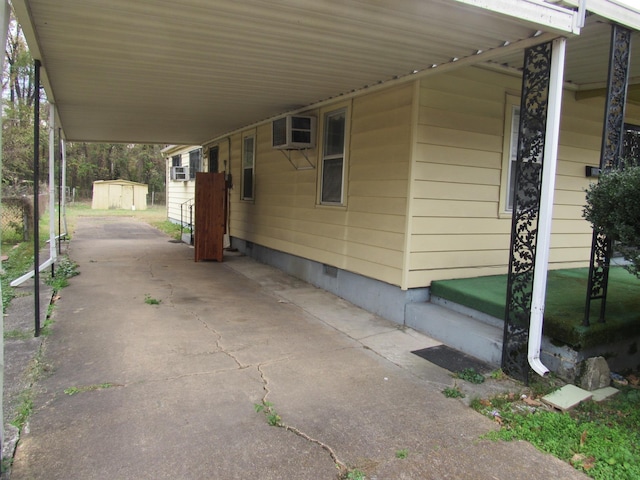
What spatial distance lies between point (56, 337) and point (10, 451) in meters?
1.89

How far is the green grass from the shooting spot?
242 centimetres

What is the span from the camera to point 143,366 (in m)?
3.50

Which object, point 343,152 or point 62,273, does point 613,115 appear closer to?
point 343,152

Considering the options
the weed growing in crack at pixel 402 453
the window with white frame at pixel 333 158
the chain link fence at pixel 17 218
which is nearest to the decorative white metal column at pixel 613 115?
the weed growing in crack at pixel 402 453

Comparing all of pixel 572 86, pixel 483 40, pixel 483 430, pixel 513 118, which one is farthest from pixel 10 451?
pixel 572 86

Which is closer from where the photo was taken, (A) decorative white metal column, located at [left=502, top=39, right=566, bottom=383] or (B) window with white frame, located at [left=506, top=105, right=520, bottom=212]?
(A) decorative white metal column, located at [left=502, top=39, right=566, bottom=383]

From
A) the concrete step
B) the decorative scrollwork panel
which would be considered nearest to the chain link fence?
the concrete step

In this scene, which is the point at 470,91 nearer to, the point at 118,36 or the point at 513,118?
the point at 513,118

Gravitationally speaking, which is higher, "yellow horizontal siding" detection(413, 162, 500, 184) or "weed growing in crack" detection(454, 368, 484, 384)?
"yellow horizontal siding" detection(413, 162, 500, 184)

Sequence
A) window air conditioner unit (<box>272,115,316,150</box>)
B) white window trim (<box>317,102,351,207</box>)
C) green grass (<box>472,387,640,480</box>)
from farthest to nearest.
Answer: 1. window air conditioner unit (<box>272,115,316,150</box>)
2. white window trim (<box>317,102,351,207</box>)
3. green grass (<box>472,387,640,480</box>)

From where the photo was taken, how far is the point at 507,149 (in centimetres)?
502

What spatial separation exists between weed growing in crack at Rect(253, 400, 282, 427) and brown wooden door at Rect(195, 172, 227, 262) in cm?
569

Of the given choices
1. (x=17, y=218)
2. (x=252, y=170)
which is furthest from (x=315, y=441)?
(x=17, y=218)

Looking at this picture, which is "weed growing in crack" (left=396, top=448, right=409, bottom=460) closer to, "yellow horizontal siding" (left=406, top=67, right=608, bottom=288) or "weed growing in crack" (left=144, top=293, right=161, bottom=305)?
"yellow horizontal siding" (left=406, top=67, right=608, bottom=288)
